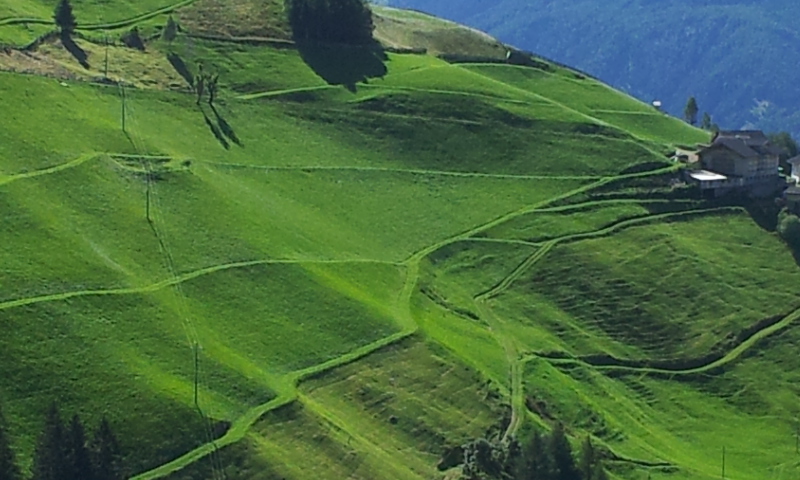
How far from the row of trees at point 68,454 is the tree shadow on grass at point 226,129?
156ft

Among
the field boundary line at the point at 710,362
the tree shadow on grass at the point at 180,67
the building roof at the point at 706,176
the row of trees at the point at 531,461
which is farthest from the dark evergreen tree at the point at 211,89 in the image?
the row of trees at the point at 531,461

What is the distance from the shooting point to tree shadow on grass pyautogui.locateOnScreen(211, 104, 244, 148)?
122625 mm

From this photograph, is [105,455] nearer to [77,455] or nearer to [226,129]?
[77,455]

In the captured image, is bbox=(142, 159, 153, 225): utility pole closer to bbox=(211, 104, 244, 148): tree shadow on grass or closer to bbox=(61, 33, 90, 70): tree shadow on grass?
bbox=(211, 104, 244, 148): tree shadow on grass

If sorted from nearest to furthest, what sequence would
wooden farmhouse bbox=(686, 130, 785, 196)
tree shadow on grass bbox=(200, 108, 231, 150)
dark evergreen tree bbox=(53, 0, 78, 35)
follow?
tree shadow on grass bbox=(200, 108, 231, 150)
wooden farmhouse bbox=(686, 130, 785, 196)
dark evergreen tree bbox=(53, 0, 78, 35)

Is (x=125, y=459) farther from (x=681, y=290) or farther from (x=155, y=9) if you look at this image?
(x=155, y=9)

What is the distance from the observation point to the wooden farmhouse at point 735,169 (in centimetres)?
13100

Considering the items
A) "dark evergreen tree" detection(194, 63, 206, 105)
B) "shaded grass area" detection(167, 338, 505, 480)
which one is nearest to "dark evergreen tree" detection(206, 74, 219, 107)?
"dark evergreen tree" detection(194, 63, 206, 105)

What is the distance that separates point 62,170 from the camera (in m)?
103

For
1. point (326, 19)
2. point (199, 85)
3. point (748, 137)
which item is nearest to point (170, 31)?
point (199, 85)

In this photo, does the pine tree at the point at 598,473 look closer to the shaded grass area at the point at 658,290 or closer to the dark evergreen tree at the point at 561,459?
the dark evergreen tree at the point at 561,459

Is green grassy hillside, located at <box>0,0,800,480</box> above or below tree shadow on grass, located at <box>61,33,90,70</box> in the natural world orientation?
below

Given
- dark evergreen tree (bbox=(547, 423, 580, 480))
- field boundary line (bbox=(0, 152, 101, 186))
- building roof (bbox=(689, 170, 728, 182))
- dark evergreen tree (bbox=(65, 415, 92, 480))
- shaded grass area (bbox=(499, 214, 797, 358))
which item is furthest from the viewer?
building roof (bbox=(689, 170, 728, 182))

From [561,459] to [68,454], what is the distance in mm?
28595
